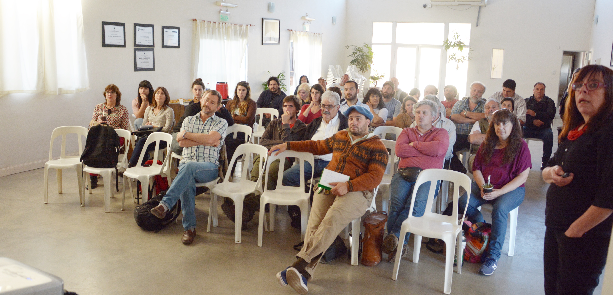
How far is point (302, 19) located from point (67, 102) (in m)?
6.65

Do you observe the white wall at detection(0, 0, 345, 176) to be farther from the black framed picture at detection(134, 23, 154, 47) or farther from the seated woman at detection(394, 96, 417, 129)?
the seated woman at detection(394, 96, 417, 129)

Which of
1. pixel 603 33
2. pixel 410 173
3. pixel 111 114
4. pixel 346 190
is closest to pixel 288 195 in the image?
pixel 346 190

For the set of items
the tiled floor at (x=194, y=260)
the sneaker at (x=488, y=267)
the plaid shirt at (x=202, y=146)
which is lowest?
the tiled floor at (x=194, y=260)

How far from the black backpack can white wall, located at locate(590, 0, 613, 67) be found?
28.5ft

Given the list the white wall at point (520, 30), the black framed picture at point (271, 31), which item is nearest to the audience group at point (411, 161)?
the black framed picture at point (271, 31)

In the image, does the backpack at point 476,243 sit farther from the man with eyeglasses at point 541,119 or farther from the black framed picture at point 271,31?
the black framed picture at point 271,31

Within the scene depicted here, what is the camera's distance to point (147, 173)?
4.50 m

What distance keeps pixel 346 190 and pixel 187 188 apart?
140cm

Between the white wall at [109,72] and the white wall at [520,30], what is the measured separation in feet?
19.9

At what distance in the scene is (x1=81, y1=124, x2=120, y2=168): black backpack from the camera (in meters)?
4.62

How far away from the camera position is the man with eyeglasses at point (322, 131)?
429 centimetres

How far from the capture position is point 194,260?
3.57 meters

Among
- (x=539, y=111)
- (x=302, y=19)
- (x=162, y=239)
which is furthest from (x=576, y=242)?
(x=302, y=19)

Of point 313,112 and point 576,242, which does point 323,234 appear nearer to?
point 576,242
